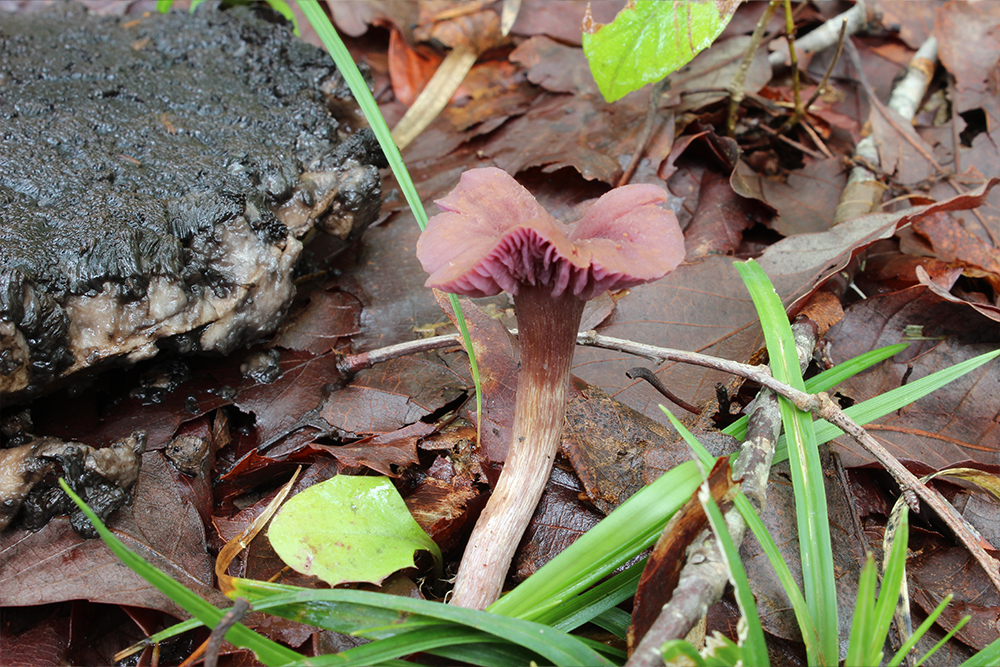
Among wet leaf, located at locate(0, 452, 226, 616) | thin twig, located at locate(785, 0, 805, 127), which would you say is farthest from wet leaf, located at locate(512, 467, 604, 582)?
thin twig, located at locate(785, 0, 805, 127)

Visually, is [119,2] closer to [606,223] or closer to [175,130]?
[175,130]

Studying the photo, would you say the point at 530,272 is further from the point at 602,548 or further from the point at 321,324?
the point at 321,324

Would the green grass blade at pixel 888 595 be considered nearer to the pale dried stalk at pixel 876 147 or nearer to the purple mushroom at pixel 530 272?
the purple mushroom at pixel 530 272

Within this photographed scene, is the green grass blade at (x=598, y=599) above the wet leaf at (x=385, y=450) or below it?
below

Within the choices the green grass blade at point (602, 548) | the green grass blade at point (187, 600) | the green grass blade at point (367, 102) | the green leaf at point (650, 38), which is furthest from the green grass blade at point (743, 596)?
the green leaf at point (650, 38)

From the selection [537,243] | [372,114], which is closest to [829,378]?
[537,243]

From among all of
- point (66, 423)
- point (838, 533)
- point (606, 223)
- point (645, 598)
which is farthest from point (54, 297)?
point (838, 533)
